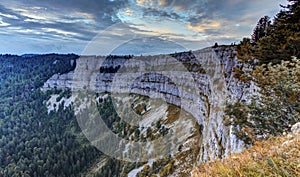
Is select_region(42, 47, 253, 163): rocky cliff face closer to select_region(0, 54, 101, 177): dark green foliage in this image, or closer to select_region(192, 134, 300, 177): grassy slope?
select_region(192, 134, 300, 177): grassy slope

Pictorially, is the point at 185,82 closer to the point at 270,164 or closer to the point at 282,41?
the point at 282,41

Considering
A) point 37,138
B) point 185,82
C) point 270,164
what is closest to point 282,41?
point 270,164

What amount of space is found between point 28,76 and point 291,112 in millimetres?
226716

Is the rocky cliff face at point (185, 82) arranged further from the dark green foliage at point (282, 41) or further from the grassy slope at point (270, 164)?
the grassy slope at point (270, 164)

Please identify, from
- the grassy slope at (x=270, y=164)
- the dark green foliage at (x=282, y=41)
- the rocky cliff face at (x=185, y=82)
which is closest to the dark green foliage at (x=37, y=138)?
the rocky cliff face at (x=185, y=82)

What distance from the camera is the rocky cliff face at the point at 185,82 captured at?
72.5 feet

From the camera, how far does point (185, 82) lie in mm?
72062

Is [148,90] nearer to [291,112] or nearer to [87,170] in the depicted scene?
[87,170]

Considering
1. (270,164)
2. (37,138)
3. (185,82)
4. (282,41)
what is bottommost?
(37,138)

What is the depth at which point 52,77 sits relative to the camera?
172250 mm

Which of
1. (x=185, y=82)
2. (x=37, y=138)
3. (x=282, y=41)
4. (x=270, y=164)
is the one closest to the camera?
(x=270, y=164)

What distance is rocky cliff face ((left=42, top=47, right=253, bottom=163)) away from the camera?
72.5ft

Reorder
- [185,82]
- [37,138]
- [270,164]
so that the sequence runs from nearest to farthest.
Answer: [270,164] < [185,82] < [37,138]

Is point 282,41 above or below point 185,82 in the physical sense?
above
